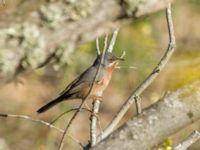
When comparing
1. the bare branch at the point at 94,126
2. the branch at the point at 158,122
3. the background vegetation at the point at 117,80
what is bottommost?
the background vegetation at the point at 117,80

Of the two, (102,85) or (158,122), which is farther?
(102,85)

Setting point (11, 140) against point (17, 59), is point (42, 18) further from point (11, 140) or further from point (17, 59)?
point (11, 140)

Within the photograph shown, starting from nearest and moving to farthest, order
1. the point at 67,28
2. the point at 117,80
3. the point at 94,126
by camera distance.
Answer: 1. the point at 67,28
2. the point at 94,126
3. the point at 117,80

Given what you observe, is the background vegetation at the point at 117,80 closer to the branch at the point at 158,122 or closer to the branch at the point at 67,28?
the branch at the point at 158,122

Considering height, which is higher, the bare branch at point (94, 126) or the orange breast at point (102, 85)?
the bare branch at point (94, 126)

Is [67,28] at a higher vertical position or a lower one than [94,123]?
higher

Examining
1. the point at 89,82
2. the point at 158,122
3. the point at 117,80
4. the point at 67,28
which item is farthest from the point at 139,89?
the point at 117,80

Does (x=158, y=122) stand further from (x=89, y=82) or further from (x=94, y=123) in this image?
(x=89, y=82)

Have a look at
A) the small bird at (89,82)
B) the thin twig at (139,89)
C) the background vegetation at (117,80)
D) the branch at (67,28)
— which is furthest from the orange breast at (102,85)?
the branch at (67,28)

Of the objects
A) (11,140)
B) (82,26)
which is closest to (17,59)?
(82,26)
